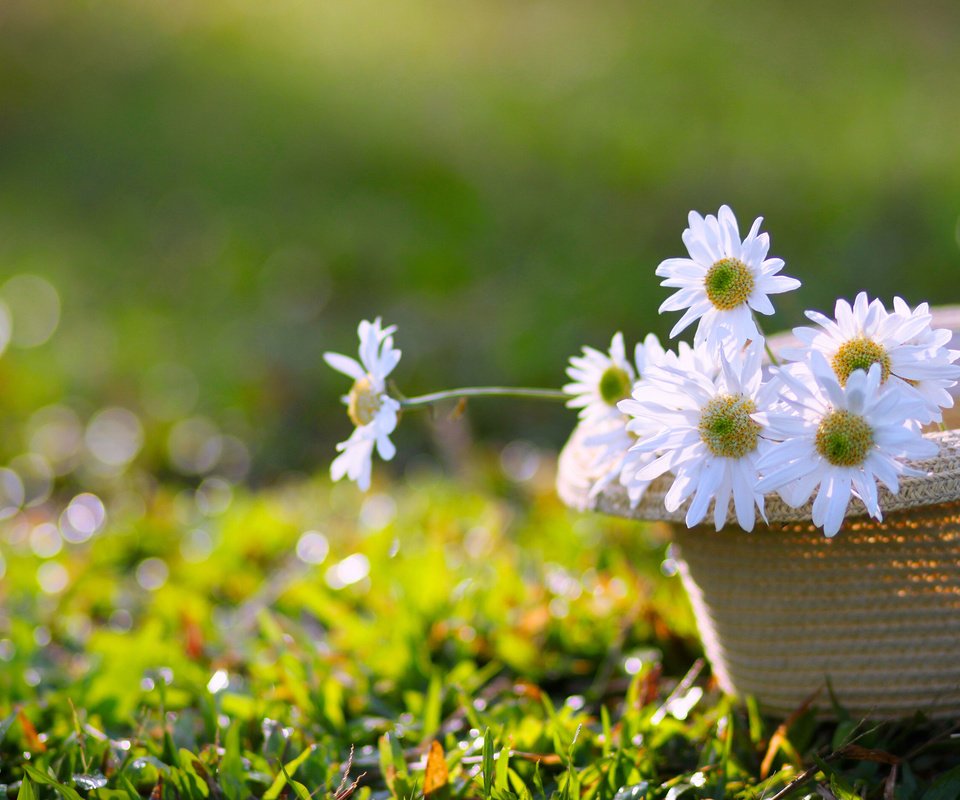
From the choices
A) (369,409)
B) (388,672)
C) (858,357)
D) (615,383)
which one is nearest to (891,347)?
(858,357)

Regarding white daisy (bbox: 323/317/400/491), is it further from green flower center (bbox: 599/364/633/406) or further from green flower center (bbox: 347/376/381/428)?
green flower center (bbox: 599/364/633/406)

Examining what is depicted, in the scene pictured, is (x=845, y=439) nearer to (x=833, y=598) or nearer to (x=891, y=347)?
(x=891, y=347)

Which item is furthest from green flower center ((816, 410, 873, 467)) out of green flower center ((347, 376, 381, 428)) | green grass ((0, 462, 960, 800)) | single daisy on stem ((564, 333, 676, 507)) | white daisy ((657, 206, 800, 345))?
green flower center ((347, 376, 381, 428))

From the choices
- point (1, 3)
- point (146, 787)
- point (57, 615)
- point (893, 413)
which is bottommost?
point (57, 615)

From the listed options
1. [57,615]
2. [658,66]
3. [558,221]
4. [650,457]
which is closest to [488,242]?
[558,221]

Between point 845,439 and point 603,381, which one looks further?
point 603,381

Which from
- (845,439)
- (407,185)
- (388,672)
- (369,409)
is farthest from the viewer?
(407,185)

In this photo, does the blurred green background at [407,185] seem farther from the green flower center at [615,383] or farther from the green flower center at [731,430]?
the green flower center at [731,430]

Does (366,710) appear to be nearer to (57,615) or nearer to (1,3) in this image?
(57,615)
